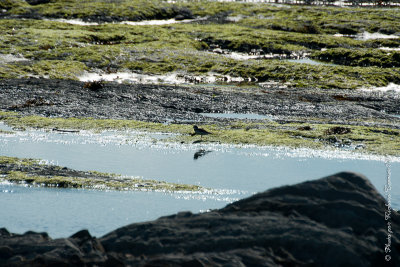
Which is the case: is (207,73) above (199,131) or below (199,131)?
above

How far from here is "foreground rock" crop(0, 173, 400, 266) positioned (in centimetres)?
652

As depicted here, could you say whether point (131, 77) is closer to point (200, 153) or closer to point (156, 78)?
point (156, 78)

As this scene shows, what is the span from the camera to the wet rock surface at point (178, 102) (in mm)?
Result: 21734

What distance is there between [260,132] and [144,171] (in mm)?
5693

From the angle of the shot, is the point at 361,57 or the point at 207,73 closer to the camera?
the point at 207,73

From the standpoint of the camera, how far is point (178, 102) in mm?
23891

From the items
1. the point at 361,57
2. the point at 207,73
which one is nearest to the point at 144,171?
the point at 207,73

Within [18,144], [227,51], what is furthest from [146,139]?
[227,51]

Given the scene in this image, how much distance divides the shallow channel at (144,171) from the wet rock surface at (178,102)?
350 centimetres

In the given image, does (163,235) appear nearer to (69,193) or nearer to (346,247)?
(346,247)

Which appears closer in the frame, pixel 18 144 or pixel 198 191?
pixel 198 191

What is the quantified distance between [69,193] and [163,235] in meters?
6.01

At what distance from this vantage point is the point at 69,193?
1239cm

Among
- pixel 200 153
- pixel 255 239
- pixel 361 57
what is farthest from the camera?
pixel 361 57
